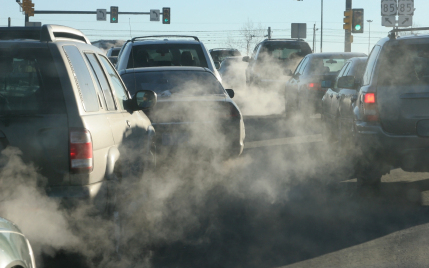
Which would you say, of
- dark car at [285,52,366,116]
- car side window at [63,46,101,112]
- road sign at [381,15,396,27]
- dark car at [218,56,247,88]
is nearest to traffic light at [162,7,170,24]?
dark car at [218,56,247,88]

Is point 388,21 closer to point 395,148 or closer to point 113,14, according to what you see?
point 395,148

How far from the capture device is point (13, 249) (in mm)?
2996

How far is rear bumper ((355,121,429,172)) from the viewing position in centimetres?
682

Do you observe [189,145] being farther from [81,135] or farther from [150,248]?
[81,135]

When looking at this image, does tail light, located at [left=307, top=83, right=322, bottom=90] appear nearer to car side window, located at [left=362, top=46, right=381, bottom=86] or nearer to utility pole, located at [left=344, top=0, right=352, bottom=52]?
car side window, located at [left=362, top=46, right=381, bottom=86]

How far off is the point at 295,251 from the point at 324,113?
6.44 meters

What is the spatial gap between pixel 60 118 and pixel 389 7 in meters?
19.6

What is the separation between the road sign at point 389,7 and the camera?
2192 centimetres

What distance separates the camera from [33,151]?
4.04m

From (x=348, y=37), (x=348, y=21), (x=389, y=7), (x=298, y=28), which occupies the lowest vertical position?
(x=348, y=37)

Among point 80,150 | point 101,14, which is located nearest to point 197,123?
point 80,150

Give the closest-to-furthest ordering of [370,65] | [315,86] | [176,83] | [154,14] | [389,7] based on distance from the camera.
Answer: [370,65], [176,83], [315,86], [389,7], [154,14]

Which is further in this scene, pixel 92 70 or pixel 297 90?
pixel 297 90

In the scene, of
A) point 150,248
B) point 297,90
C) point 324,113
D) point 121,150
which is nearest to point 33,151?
point 121,150
